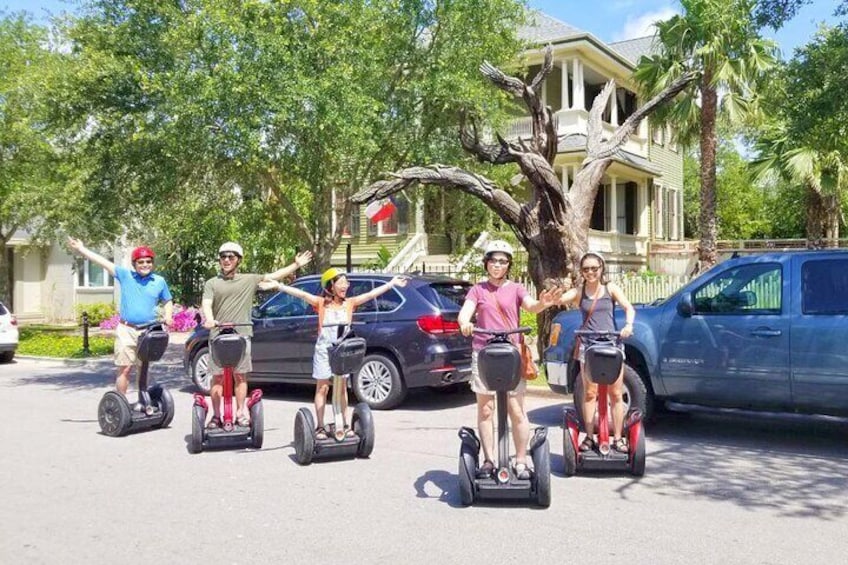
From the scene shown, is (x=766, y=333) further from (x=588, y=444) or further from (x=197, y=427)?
(x=197, y=427)

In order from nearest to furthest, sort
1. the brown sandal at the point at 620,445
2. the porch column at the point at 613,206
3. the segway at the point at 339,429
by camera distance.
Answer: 1. the brown sandal at the point at 620,445
2. the segway at the point at 339,429
3. the porch column at the point at 613,206

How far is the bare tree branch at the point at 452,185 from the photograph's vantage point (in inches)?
484

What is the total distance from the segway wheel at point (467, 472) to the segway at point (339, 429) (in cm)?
157

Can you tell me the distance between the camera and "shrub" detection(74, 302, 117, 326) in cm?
2816

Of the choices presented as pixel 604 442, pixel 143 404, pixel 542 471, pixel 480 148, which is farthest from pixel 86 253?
pixel 480 148

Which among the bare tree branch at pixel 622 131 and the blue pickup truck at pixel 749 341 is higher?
the bare tree branch at pixel 622 131

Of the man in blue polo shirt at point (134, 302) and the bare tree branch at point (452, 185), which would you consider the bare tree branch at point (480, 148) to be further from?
the man in blue polo shirt at point (134, 302)

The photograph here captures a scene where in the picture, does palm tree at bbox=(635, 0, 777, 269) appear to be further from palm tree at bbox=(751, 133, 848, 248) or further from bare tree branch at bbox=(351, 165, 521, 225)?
bare tree branch at bbox=(351, 165, 521, 225)

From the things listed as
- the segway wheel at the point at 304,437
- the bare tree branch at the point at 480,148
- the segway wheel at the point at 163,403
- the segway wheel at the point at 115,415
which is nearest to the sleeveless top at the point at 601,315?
the segway wheel at the point at 304,437

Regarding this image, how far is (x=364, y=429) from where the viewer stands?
7324 mm

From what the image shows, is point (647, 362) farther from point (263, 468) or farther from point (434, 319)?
point (263, 468)

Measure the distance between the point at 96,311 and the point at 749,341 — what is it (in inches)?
1006

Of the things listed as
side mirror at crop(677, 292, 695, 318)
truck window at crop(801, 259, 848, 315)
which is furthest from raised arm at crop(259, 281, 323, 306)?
truck window at crop(801, 259, 848, 315)

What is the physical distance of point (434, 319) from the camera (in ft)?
33.0
